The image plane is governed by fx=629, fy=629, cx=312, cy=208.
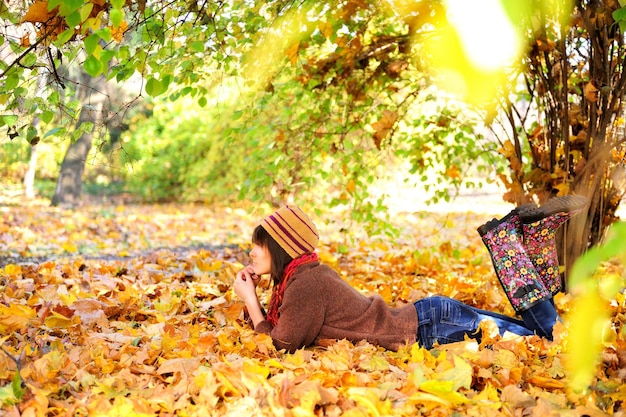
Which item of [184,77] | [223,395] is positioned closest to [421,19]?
[184,77]

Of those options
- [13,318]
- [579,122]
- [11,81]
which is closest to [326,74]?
[579,122]

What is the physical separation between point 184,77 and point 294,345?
1468 millimetres

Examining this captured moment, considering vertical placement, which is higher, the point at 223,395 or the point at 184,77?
the point at 184,77

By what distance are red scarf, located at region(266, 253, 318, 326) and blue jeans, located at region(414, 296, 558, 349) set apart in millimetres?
552

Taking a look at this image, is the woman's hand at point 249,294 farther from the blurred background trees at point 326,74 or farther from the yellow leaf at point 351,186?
the yellow leaf at point 351,186

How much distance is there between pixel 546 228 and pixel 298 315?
1.31 metres

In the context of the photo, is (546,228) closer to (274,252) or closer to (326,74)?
(274,252)

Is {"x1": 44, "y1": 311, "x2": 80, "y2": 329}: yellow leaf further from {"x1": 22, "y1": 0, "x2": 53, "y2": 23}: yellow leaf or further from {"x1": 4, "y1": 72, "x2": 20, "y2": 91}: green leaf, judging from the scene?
{"x1": 22, "y1": 0, "x2": 53, "y2": 23}: yellow leaf

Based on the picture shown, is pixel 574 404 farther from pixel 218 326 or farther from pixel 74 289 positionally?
pixel 74 289

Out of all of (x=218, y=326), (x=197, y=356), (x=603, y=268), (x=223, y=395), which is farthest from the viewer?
(x=603, y=268)

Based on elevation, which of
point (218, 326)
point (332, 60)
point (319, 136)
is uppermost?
point (332, 60)

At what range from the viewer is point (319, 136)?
4637 mm

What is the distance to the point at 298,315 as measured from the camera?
102 inches

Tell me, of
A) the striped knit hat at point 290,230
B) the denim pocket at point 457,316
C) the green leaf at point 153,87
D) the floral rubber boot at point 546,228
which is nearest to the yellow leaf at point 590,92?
the floral rubber boot at point 546,228
